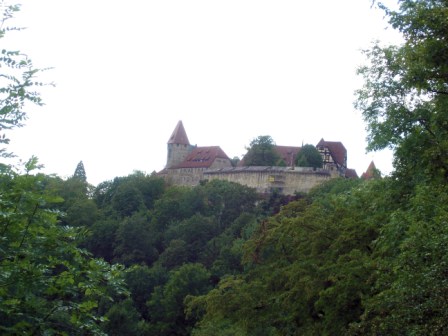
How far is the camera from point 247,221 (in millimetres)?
73125

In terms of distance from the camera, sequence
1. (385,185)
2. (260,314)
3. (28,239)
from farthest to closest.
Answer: (260,314) → (385,185) → (28,239)

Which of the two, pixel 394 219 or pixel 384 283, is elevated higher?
pixel 394 219

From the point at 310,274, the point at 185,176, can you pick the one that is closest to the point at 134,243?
the point at 185,176

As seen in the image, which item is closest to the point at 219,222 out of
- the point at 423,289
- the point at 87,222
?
the point at 87,222

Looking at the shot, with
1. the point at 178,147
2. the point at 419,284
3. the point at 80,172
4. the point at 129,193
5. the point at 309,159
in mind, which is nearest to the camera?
the point at 419,284

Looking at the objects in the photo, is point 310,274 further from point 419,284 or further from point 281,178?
point 281,178

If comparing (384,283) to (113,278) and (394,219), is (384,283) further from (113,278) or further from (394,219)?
(113,278)

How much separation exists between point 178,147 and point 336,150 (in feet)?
95.1

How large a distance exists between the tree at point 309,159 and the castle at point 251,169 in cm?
110

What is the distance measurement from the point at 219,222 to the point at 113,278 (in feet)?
228

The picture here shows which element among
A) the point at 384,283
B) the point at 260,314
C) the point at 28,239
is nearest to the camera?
the point at 28,239

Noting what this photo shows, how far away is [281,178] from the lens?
88188 millimetres

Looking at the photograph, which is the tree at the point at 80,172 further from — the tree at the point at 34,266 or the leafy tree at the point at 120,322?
the tree at the point at 34,266

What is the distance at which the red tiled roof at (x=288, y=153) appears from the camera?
9991 cm
